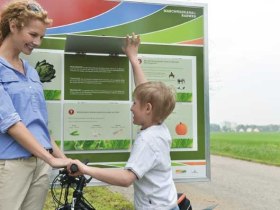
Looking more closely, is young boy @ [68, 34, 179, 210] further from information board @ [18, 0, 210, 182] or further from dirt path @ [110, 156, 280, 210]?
dirt path @ [110, 156, 280, 210]

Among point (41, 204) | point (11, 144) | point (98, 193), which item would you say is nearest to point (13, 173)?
point (11, 144)

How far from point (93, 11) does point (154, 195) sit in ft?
5.71

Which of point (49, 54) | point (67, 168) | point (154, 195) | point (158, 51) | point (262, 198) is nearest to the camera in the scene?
point (67, 168)

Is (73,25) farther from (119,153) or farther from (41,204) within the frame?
(41,204)

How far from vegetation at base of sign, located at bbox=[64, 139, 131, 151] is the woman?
0.81 metres

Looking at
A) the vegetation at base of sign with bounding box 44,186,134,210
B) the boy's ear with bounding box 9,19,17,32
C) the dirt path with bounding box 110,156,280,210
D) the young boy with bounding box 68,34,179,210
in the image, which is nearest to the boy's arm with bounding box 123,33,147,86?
the young boy with bounding box 68,34,179,210

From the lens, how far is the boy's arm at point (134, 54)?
3590 millimetres

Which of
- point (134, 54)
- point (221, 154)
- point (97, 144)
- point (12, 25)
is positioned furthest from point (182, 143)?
point (221, 154)

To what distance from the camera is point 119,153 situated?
3711 millimetres

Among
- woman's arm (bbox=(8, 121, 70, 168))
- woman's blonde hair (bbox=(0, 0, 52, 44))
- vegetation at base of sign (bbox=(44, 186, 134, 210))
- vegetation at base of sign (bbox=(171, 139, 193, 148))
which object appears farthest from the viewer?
vegetation at base of sign (bbox=(44, 186, 134, 210))

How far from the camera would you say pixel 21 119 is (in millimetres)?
2543

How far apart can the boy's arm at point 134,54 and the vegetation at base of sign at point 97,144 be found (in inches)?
19.9

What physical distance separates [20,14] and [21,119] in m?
0.59

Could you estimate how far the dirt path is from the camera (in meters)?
9.03
